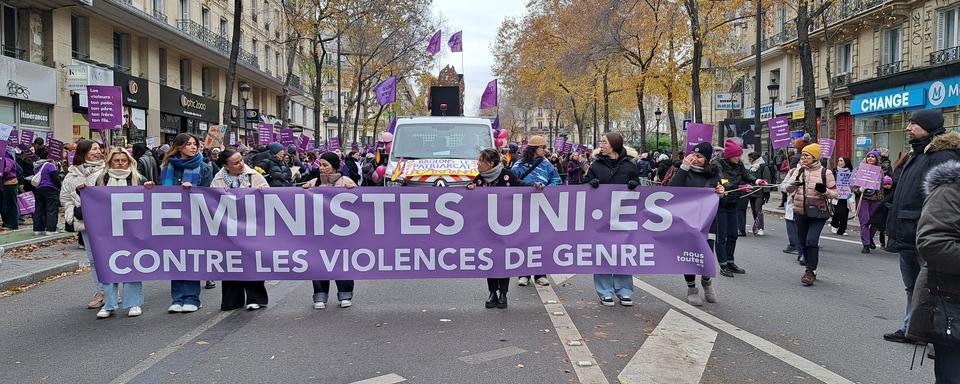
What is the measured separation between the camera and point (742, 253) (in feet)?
39.0

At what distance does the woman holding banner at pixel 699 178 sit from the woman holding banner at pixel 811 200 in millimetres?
1408

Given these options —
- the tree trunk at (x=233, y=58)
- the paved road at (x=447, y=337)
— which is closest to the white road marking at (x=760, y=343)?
the paved road at (x=447, y=337)

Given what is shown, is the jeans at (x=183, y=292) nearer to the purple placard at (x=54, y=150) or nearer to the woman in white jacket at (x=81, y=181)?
the woman in white jacket at (x=81, y=181)

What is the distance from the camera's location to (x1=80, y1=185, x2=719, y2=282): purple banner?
23.2 feet

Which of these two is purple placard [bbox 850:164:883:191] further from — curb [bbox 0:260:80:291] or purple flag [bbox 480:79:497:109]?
purple flag [bbox 480:79:497:109]

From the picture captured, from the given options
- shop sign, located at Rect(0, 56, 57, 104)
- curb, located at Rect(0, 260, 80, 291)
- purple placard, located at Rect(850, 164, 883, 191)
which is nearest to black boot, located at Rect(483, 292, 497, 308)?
curb, located at Rect(0, 260, 80, 291)

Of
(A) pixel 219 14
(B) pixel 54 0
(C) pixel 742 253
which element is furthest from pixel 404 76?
(C) pixel 742 253

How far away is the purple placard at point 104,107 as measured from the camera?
15695 millimetres

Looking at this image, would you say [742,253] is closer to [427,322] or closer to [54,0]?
[427,322]

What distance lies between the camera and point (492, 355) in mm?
5574

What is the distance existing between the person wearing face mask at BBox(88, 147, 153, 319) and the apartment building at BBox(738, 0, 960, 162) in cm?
2145

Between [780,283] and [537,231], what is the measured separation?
369 cm

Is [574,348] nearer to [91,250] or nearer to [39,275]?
[91,250]

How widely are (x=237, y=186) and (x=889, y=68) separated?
99.3ft
